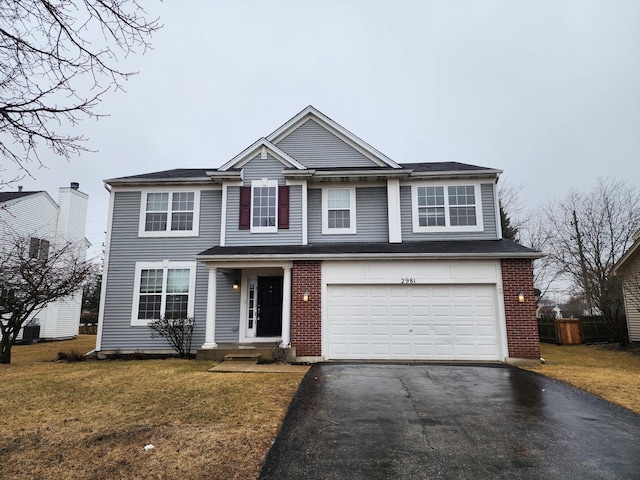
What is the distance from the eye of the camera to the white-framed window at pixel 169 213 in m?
13.4

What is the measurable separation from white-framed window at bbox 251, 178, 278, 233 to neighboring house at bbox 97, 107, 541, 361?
38 mm

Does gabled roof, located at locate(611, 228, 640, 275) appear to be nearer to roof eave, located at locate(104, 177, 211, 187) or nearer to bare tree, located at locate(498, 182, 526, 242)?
bare tree, located at locate(498, 182, 526, 242)

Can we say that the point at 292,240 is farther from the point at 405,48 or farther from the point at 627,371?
the point at 405,48

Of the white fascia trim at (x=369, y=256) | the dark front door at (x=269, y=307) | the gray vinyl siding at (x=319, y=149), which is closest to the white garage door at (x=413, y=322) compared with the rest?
the white fascia trim at (x=369, y=256)

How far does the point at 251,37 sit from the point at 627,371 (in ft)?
41.5

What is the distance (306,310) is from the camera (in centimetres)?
1127

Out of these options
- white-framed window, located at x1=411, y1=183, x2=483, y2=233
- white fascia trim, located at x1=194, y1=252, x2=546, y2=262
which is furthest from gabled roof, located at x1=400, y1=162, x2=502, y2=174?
white fascia trim, located at x1=194, y1=252, x2=546, y2=262

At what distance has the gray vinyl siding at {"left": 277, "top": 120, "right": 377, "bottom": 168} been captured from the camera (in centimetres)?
1405

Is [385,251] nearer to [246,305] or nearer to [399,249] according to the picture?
[399,249]

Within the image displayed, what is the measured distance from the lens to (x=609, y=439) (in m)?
4.86

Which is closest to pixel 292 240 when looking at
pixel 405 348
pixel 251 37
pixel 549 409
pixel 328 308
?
pixel 328 308

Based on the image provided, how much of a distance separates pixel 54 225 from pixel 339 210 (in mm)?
18713

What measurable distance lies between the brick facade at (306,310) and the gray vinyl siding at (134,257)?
3.64m

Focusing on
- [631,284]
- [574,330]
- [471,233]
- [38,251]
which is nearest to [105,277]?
[38,251]
